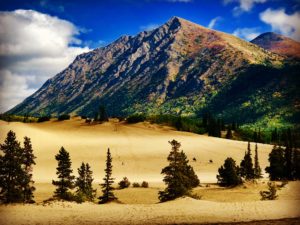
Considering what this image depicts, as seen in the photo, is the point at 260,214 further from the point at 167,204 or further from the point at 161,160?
the point at 161,160

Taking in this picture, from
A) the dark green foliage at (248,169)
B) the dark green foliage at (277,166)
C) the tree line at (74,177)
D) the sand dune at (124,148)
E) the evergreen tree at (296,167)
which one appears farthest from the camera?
the sand dune at (124,148)

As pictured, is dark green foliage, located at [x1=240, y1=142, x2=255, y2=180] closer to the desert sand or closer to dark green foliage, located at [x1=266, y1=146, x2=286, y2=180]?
the desert sand

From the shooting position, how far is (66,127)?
190m

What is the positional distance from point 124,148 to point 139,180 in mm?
45473

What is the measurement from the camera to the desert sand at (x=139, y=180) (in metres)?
43.2

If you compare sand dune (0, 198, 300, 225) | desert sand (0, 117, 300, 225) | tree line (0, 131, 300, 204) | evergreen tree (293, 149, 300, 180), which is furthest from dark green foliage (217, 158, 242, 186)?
sand dune (0, 198, 300, 225)

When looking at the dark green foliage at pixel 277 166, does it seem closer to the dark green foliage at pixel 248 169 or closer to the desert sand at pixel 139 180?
the desert sand at pixel 139 180

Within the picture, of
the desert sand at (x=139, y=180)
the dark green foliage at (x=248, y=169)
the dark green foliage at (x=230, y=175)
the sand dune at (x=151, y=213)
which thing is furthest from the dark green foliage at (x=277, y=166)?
the sand dune at (x=151, y=213)

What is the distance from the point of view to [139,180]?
347 feet

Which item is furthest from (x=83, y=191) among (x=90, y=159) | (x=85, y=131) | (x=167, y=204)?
(x=85, y=131)

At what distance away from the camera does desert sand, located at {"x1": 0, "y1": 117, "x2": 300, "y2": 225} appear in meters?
43.2

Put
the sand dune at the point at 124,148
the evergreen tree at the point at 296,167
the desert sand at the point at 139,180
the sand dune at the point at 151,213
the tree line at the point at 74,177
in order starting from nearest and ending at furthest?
the sand dune at the point at 151,213 < the desert sand at the point at 139,180 < the tree line at the point at 74,177 < the evergreen tree at the point at 296,167 < the sand dune at the point at 124,148

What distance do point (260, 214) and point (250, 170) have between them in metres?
53.5

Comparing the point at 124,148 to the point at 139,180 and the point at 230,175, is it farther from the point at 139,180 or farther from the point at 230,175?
the point at 230,175
